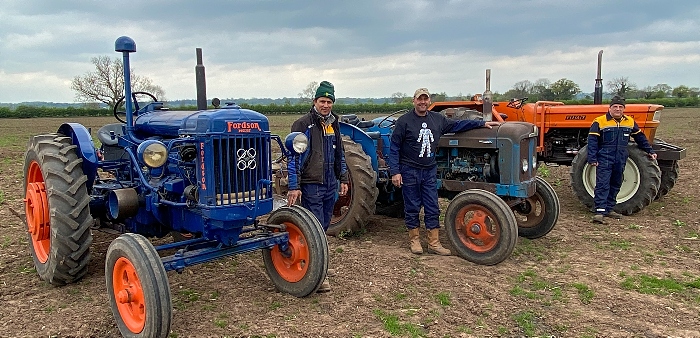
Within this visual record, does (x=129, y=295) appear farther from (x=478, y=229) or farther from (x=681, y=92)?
(x=681, y=92)

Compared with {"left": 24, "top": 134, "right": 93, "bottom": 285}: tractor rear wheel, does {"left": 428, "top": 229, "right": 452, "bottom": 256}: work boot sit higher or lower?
lower

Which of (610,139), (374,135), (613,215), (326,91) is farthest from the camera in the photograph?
(613,215)

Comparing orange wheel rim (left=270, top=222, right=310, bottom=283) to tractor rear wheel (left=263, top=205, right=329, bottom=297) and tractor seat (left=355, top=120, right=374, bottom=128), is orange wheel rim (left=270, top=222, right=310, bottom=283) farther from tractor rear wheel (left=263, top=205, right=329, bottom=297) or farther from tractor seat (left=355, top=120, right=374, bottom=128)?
tractor seat (left=355, top=120, right=374, bottom=128)

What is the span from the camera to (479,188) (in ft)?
18.1

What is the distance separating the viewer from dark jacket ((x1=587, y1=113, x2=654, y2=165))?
6738 millimetres

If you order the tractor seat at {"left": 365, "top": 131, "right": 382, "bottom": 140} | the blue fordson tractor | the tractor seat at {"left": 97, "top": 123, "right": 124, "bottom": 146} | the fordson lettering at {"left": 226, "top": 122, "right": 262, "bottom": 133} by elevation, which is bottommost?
the blue fordson tractor

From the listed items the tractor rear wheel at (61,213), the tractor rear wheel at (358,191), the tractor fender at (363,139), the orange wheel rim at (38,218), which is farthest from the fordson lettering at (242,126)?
the tractor fender at (363,139)

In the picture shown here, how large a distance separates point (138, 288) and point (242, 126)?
1.18m

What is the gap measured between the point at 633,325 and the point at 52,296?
4126 mm

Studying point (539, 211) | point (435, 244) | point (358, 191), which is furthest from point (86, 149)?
point (539, 211)

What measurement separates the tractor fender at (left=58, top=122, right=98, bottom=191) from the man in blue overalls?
570 centimetres

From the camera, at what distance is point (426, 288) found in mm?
4199

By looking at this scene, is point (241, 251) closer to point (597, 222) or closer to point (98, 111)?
point (597, 222)

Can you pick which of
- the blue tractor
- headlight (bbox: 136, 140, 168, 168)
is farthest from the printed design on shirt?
headlight (bbox: 136, 140, 168, 168)
